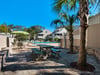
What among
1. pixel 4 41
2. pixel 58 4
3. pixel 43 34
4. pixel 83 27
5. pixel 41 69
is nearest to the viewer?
pixel 41 69

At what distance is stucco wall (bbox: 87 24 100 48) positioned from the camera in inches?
283

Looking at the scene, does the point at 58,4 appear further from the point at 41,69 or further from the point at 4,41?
the point at 4,41

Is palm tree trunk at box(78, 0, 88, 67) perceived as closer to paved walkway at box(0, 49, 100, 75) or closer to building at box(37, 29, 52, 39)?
paved walkway at box(0, 49, 100, 75)

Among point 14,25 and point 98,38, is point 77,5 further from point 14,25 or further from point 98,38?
point 14,25

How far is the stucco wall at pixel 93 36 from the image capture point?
7.18 m

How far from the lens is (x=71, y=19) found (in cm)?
804

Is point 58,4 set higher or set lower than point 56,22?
higher

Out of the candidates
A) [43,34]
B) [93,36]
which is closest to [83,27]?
[93,36]

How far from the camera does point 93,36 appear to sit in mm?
7766

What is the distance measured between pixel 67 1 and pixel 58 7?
69cm

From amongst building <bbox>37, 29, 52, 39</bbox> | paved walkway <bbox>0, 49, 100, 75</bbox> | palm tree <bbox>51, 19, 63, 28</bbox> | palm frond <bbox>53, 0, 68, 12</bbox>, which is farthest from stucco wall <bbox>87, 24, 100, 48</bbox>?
building <bbox>37, 29, 52, 39</bbox>

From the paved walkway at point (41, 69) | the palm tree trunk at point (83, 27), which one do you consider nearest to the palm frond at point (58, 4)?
the palm tree trunk at point (83, 27)

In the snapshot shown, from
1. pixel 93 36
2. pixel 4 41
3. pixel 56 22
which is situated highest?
pixel 56 22

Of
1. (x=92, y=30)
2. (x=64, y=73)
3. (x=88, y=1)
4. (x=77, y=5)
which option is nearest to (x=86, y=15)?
(x=88, y=1)
